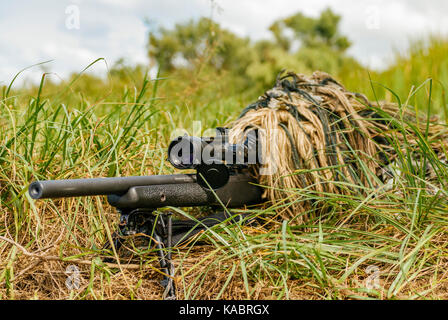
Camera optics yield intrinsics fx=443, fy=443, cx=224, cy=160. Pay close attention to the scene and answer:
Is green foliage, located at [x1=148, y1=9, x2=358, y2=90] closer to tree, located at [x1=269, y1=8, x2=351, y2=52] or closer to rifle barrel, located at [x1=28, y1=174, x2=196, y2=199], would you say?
tree, located at [x1=269, y1=8, x2=351, y2=52]

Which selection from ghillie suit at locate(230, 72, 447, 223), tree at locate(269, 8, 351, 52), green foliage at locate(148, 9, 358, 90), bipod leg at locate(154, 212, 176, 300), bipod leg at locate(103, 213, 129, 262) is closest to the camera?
bipod leg at locate(154, 212, 176, 300)

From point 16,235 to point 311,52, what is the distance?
1031 centimetres

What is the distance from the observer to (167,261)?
1.59 metres

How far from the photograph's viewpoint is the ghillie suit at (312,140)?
79.5 inches

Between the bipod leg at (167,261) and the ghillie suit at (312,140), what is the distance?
51 centimetres

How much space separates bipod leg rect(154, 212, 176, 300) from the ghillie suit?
0.51 meters

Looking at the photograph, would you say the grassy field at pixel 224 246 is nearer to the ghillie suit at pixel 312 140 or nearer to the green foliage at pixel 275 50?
the ghillie suit at pixel 312 140

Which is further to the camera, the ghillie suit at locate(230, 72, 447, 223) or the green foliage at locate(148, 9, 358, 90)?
the green foliage at locate(148, 9, 358, 90)

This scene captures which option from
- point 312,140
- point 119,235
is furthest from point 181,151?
point 312,140

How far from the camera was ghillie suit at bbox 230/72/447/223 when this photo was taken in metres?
2.02
